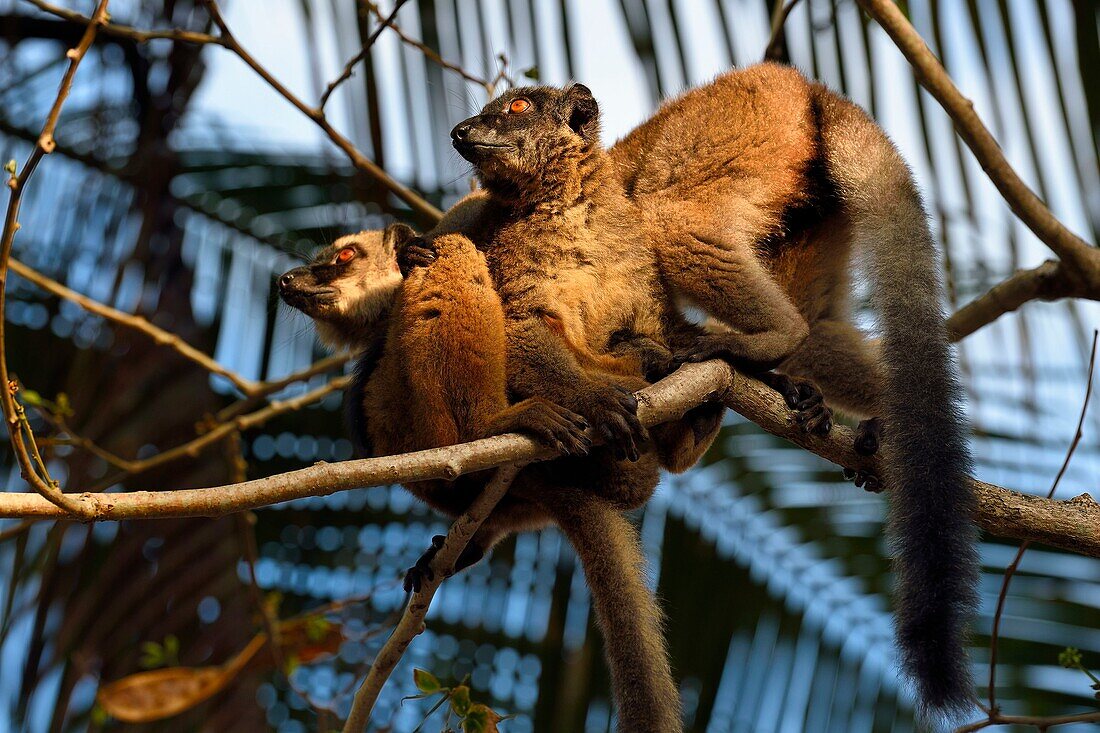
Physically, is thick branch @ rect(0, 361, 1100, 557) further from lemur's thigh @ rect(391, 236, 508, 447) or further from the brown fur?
lemur's thigh @ rect(391, 236, 508, 447)

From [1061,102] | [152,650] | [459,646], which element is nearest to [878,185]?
[1061,102]

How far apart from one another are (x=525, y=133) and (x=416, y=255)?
88cm

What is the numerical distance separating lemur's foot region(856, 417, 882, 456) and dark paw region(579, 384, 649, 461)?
966 mm

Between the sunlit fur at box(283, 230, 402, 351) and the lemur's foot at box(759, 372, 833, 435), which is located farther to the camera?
the sunlit fur at box(283, 230, 402, 351)

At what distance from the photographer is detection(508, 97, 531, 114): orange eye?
5285 mm

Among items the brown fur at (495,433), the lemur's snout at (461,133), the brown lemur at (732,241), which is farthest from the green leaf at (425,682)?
the lemur's snout at (461,133)

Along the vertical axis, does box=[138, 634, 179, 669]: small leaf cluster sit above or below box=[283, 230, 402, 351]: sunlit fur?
below

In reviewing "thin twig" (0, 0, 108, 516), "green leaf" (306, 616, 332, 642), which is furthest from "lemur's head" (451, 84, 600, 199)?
"green leaf" (306, 616, 332, 642)

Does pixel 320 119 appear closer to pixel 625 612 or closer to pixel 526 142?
Result: pixel 526 142

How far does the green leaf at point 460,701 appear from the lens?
420 cm

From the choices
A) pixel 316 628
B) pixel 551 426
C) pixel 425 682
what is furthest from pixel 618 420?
pixel 316 628

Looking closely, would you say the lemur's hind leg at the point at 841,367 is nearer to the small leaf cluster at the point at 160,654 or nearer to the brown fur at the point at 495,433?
the brown fur at the point at 495,433

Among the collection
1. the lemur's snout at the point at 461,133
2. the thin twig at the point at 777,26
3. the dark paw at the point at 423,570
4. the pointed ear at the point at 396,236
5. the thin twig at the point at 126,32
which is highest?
the thin twig at the point at 777,26

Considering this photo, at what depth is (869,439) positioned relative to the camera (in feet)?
15.0
